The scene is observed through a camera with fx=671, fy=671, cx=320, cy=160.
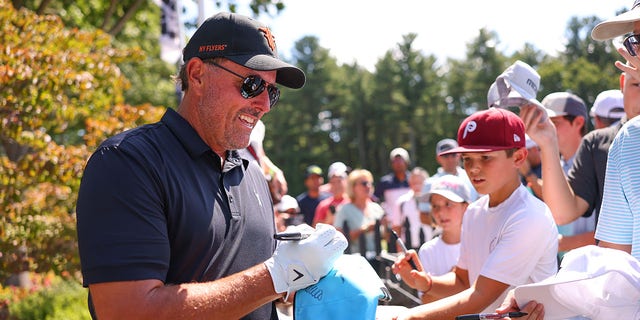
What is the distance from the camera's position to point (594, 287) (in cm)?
219

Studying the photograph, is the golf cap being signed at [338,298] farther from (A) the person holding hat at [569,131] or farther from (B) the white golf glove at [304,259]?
(A) the person holding hat at [569,131]

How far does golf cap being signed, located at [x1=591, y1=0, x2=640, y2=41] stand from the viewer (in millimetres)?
2586

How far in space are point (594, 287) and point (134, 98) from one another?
109 feet

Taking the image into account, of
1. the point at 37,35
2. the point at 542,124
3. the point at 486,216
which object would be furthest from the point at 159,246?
the point at 37,35

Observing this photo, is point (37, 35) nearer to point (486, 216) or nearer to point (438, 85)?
point (486, 216)

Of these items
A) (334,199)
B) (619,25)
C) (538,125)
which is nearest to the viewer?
(619,25)

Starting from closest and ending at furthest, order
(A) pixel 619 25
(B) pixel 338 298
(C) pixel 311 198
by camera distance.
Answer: (B) pixel 338 298
(A) pixel 619 25
(C) pixel 311 198

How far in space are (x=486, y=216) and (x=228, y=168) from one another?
1.54 metres

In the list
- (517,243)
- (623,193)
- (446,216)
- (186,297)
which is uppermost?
(623,193)

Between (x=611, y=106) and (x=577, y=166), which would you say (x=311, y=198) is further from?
(x=577, y=166)

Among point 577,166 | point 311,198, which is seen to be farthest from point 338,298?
point 311,198

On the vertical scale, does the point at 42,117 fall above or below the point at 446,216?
above

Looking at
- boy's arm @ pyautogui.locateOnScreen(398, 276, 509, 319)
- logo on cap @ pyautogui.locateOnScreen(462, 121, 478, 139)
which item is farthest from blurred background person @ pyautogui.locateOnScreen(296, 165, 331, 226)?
boy's arm @ pyautogui.locateOnScreen(398, 276, 509, 319)

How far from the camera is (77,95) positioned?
23.8ft
